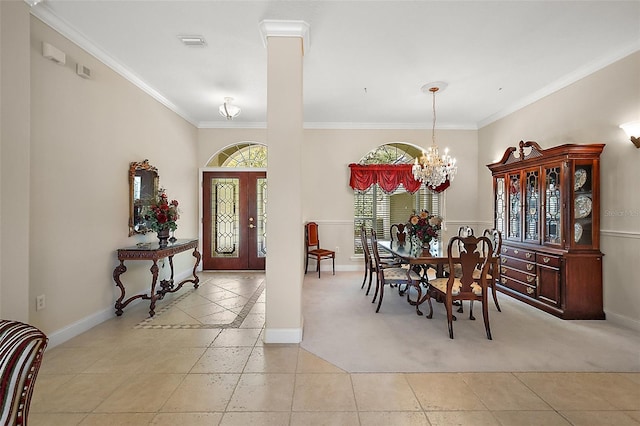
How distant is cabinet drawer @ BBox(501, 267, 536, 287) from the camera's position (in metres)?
3.84

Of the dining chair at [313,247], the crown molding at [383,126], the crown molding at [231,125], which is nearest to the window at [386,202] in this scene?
the crown molding at [383,126]

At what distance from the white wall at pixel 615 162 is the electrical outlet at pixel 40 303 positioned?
5736 millimetres

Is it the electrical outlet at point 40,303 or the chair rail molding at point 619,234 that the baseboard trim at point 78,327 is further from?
the chair rail molding at point 619,234

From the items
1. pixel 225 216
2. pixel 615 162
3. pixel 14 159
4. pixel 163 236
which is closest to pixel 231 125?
pixel 225 216

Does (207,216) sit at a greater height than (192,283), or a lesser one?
greater

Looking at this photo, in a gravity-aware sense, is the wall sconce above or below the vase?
above

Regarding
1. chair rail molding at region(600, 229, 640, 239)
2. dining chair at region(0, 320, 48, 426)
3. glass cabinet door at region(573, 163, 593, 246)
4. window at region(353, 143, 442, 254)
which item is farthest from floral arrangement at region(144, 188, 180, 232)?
chair rail molding at region(600, 229, 640, 239)

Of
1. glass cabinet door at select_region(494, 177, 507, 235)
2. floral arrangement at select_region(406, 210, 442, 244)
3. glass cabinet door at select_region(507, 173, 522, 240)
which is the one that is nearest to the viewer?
floral arrangement at select_region(406, 210, 442, 244)

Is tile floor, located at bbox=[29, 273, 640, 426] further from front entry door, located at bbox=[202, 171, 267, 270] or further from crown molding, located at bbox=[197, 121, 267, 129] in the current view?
crown molding, located at bbox=[197, 121, 267, 129]

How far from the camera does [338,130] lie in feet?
19.8

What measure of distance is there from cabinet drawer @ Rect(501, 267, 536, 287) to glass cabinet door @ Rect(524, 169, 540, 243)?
0.46 m

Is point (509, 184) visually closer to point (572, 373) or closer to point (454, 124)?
point (454, 124)

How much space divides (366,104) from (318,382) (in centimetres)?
417

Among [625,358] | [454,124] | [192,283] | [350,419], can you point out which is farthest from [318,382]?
[454,124]
